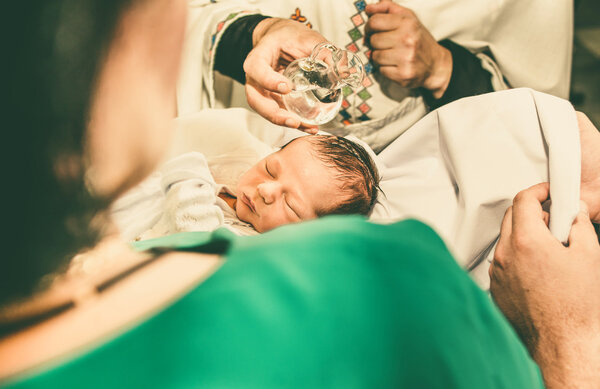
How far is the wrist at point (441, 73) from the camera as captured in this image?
1.30 meters

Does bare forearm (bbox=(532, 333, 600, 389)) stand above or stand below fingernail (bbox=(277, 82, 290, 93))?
below

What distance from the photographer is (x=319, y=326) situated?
1.24 feet

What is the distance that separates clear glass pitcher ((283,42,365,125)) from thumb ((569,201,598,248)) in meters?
0.62

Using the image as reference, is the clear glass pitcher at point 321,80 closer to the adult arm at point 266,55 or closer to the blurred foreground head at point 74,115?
the adult arm at point 266,55

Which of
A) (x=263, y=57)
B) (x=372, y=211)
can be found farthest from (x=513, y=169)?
(x=263, y=57)

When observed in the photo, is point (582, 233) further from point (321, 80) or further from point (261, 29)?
point (261, 29)

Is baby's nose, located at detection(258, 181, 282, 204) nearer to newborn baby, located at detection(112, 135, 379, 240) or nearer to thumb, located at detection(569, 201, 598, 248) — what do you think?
newborn baby, located at detection(112, 135, 379, 240)

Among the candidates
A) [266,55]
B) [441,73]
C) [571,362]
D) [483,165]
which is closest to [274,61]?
[266,55]

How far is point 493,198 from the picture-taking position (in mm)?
1056

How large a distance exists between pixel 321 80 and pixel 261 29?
38 cm

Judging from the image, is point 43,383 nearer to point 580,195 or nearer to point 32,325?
point 32,325

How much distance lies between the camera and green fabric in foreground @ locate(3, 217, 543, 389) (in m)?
0.34

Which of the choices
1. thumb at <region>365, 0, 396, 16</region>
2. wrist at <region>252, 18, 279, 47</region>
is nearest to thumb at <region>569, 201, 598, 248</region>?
thumb at <region>365, 0, 396, 16</region>

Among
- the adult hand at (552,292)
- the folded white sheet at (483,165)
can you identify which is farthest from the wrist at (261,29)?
the adult hand at (552,292)
